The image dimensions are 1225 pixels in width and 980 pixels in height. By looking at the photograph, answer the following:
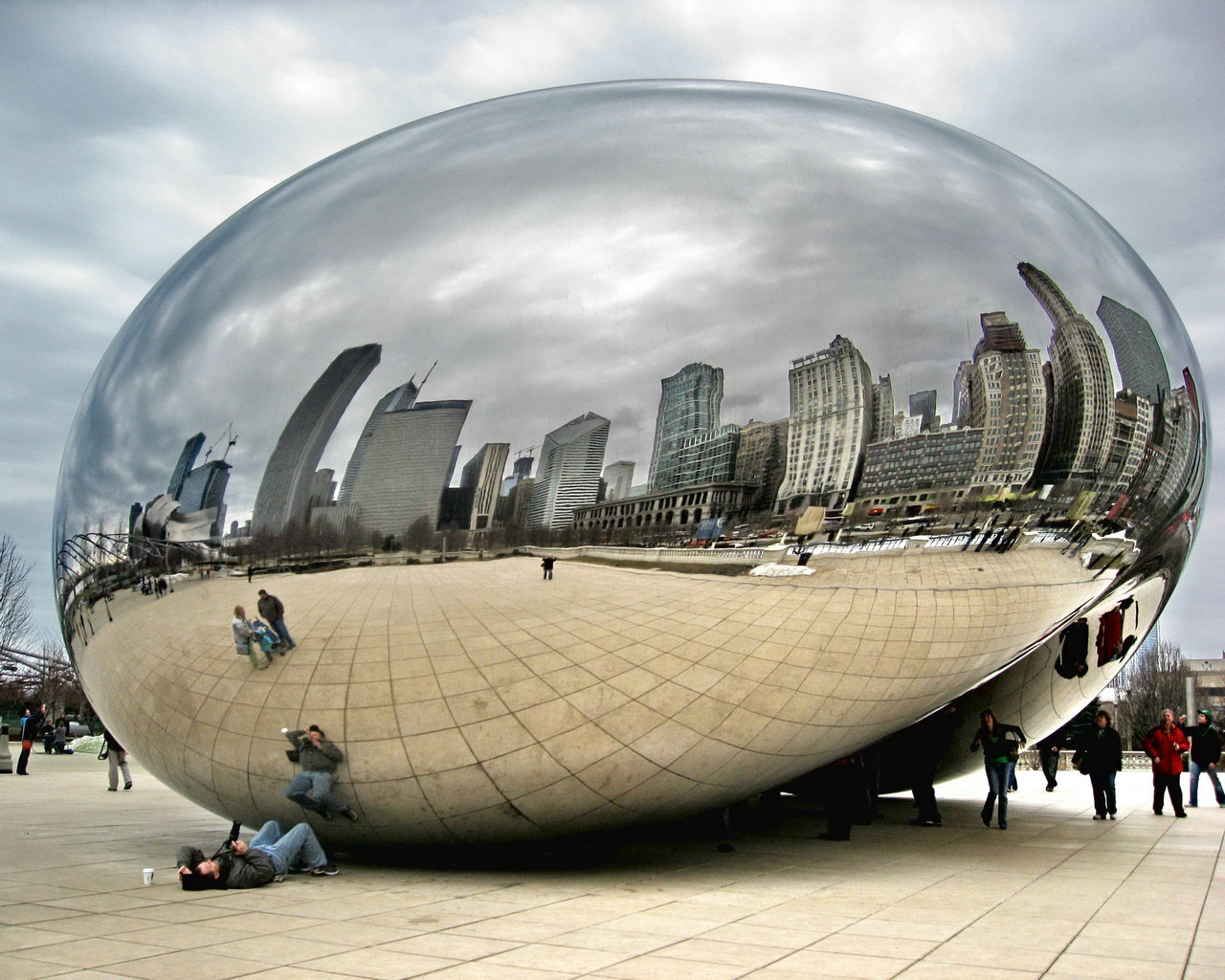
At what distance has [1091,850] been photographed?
873 cm

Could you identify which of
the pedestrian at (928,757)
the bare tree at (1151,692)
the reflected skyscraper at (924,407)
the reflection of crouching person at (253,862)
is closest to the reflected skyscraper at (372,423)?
the reflection of crouching person at (253,862)

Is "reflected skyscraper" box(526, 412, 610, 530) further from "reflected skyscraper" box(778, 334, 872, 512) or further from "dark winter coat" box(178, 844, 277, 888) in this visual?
"dark winter coat" box(178, 844, 277, 888)

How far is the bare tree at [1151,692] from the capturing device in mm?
51312

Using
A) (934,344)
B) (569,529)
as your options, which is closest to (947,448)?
(934,344)

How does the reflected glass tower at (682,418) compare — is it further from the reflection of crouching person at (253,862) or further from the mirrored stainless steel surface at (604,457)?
the reflection of crouching person at (253,862)

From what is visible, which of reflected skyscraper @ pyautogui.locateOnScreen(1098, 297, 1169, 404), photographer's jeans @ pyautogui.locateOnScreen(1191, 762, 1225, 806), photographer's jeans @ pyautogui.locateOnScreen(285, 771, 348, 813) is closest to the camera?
photographer's jeans @ pyautogui.locateOnScreen(285, 771, 348, 813)

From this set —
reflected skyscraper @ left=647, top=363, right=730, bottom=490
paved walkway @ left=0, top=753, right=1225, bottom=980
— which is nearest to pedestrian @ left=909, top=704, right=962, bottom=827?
paved walkway @ left=0, top=753, right=1225, bottom=980

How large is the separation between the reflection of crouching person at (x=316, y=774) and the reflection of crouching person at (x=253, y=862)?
361 mm

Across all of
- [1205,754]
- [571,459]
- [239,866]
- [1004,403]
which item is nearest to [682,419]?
[571,459]

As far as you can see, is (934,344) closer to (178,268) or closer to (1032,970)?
(1032,970)

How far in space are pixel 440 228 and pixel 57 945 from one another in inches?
159

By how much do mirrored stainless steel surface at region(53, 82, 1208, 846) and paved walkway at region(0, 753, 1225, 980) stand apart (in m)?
0.57

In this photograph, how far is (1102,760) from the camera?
11008mm

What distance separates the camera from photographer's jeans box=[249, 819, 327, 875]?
6.77m
